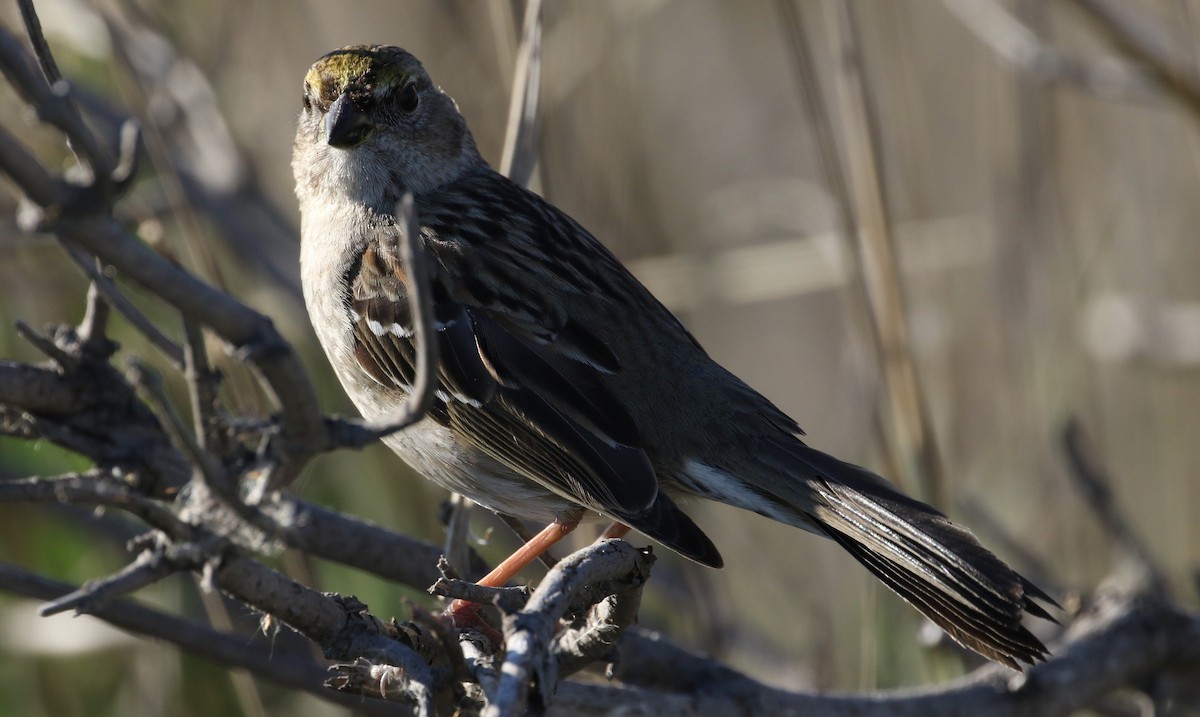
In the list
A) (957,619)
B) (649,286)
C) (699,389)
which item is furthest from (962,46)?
(957,619)

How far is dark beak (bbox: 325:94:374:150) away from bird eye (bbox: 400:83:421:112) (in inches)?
5.5

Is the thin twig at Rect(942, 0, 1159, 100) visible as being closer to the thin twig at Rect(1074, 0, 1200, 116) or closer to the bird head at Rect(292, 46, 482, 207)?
the thin twig at Rect(1074, 0, 1200, 116)

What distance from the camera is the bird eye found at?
9.15ft

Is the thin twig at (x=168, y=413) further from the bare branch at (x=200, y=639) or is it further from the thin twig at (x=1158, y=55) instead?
the thin twig at (x=1158, y=55)

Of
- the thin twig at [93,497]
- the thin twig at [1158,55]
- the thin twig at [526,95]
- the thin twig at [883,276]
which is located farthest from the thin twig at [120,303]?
the thin twig at [1158,55]

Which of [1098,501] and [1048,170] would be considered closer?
[1098,501]

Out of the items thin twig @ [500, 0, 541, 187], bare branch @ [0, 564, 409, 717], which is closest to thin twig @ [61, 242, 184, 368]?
bare branch @ [0, 564, 409, 717]

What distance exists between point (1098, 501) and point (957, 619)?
2.86 ft

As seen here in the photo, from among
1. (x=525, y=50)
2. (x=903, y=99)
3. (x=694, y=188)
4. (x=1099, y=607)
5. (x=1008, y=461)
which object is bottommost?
(x=1099, y=607)

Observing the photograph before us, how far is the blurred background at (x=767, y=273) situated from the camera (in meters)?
3.18

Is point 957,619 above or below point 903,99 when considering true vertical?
below

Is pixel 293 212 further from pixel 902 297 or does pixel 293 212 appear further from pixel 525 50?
pixel 902 297

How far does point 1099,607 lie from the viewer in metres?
2.65

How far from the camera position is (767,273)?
365 cm
